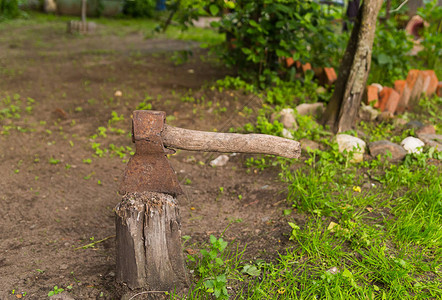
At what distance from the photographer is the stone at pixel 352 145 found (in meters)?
3.51

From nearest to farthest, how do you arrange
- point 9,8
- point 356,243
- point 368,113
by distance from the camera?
point 356,243, point 368,113, point 9,8

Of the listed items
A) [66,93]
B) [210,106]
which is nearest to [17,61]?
[66,93]

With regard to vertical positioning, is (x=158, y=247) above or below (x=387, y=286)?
above

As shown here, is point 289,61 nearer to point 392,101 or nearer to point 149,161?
point 392,101

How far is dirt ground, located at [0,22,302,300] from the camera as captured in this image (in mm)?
2447

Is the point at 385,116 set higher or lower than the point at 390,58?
lower

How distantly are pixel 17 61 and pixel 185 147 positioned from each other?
506cm

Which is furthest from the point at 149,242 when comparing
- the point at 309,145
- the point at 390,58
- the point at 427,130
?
the point at 390,58

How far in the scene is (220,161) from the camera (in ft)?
12.4

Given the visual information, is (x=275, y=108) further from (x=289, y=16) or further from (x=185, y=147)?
(x=185, y=147)

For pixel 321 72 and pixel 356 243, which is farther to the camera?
pixel 321 72

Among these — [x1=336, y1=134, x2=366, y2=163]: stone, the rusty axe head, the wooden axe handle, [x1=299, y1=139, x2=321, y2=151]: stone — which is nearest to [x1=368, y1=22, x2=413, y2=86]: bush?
[x1=336, y1=134, x2=366, y2=163]: stone

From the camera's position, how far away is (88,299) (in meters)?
2.13

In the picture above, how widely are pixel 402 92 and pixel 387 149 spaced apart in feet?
4.24
